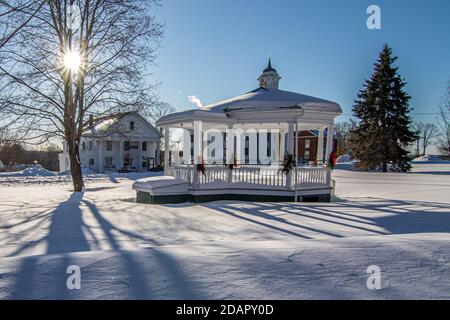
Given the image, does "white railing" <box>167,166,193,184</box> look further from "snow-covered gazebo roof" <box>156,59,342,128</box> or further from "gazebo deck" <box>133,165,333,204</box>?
"snow-covered gazebo roof" <box>156,59,342,128</box>

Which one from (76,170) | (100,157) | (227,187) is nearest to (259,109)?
(227,187)

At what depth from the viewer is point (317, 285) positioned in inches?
110

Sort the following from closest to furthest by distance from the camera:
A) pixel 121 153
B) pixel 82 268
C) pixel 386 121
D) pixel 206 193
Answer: pixel 82 268
pixel 206 193
pixel 386 121
pixel 121 153

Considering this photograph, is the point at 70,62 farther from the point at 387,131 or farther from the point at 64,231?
the point at 387,131

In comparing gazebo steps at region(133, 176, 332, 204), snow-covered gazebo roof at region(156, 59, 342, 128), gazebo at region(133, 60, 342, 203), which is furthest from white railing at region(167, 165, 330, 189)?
snow-covered gazebo roof at region(156, 59, 342, 128)

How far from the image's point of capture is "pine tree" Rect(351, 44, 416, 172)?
91.2ft

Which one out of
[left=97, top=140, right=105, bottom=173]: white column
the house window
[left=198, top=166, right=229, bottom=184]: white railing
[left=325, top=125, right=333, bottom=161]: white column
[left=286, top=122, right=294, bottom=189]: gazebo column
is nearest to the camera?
[left=286, top=122, right=294, bottom=189]: gazebo column

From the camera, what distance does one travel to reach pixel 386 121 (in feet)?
92.7

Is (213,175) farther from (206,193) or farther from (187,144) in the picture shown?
(187,144)

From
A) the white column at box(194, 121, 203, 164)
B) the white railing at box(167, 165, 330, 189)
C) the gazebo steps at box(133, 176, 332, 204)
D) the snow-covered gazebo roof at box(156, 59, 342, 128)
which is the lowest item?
the gazebo steps at box(133, 176, 332, 204)

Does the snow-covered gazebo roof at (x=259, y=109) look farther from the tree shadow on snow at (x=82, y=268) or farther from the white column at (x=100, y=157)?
the white column at (x=100, y=157)

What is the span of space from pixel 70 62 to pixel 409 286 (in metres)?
14.2
